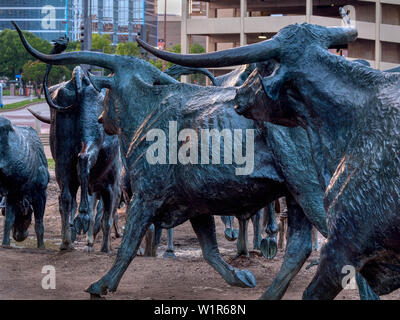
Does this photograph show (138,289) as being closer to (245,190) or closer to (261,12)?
(245,190)

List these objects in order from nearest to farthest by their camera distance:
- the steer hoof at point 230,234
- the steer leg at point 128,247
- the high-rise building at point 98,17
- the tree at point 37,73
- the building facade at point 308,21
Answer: the steer leg at point 128,247, the steer hoof at point 230,234, the building facade at point 308,21, the tree at point 37,73, the high-rise building at point 98,17

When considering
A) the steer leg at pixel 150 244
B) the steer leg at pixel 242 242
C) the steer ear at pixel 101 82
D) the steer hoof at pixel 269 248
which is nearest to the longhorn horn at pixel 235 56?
the steer ear at pixel 101 82

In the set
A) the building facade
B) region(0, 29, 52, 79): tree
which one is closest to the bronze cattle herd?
the building facade

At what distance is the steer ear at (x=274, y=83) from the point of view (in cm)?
450

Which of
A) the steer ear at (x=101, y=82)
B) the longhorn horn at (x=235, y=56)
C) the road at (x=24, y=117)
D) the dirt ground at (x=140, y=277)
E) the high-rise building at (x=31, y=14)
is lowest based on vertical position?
the road at (x=24, y=117)

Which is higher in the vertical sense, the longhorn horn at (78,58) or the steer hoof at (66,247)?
the longhorn horn at (78,58)

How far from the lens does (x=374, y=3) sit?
1779 inches

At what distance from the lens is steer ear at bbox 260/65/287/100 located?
14.8ft

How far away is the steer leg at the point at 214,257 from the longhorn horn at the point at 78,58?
161 cm

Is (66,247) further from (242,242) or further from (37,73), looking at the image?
(37,73)

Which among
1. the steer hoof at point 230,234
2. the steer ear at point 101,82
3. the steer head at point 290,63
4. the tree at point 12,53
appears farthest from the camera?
the tree at point 12,53

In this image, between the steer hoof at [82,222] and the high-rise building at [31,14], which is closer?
the steer hoof at [82,222]

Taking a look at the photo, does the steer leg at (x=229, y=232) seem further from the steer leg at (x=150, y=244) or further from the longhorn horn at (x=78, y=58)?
the longhorn horn at (x=78, y=58)

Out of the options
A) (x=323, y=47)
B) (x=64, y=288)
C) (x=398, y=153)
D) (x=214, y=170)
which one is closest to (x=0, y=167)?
Answer: (x=64, y=288)
